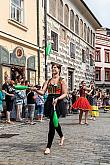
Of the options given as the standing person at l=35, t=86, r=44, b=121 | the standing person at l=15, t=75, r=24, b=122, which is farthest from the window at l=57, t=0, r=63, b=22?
the standing person at l=15, t=75, r=24, b=122

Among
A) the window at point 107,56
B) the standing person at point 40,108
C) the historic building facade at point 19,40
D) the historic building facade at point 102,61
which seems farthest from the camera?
the window at point 107,56

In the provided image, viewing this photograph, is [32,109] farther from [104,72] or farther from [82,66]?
[104,72]

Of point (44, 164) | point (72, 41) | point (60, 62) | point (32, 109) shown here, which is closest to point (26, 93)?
point (32, 109)

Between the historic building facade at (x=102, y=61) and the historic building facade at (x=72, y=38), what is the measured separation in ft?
67.8

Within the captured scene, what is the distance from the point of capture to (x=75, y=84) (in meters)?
31.4

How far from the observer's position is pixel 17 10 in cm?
1967

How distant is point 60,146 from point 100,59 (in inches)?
2134

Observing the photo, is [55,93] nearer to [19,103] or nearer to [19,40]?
[19,103]

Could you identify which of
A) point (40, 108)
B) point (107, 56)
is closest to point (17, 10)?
point (40, 108)

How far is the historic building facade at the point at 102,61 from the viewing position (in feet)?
199

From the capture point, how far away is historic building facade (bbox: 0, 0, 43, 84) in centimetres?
1775

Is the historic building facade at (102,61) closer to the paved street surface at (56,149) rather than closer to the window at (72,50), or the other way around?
the window at (72,50)

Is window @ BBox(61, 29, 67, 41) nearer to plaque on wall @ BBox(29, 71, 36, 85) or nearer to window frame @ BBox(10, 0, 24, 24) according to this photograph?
plaque on wall @ BBox(29, 71, 36, 85)

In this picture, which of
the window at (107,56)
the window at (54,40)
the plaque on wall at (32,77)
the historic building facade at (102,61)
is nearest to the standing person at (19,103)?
the plaque on wall at (32,77)
